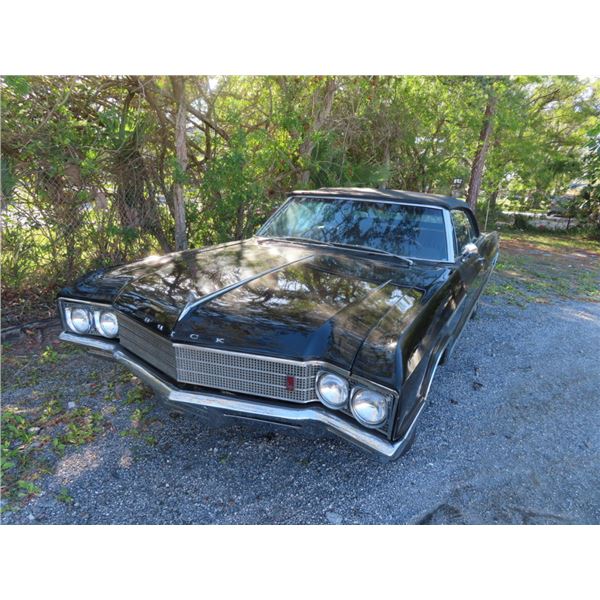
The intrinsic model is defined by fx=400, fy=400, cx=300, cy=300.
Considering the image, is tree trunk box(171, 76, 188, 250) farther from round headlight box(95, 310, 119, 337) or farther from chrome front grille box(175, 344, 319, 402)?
chrome front grille box(175, 344, 319, 402)

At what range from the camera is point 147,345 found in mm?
2350

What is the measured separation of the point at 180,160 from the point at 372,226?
2.78 metres

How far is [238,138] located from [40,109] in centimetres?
200

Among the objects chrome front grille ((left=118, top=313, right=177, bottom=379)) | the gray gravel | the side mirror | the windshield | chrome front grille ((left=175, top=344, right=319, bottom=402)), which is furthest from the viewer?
the side mirror

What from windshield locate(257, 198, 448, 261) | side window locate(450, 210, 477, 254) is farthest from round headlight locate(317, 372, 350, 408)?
side window locate(450, 210, 477, 254)

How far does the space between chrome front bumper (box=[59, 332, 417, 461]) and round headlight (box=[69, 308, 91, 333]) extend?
1.95 feet

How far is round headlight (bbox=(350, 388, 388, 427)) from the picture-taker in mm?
1845

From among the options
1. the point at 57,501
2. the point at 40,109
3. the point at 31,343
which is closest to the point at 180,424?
the point at 57,501

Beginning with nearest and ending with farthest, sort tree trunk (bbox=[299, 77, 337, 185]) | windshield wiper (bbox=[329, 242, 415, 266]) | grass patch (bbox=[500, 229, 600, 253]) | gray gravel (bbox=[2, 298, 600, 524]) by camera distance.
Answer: gray gravel (bbox=[2, 298, 600, 524]) < windshield wiper (bbox=[329, 242, 415, 266]) < tree trunk (bbox=[299, 77, 337, 185]) < grass patch (bbox=[500, 229, 600, 253])

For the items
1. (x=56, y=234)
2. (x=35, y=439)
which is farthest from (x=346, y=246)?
(x=56, y=234)

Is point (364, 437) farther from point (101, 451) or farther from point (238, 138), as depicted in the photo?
point (238, 138)

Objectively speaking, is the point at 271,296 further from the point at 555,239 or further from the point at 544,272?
the point at 555,239

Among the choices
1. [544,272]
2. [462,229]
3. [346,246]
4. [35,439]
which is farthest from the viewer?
[544,272]

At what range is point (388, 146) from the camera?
329 inches
